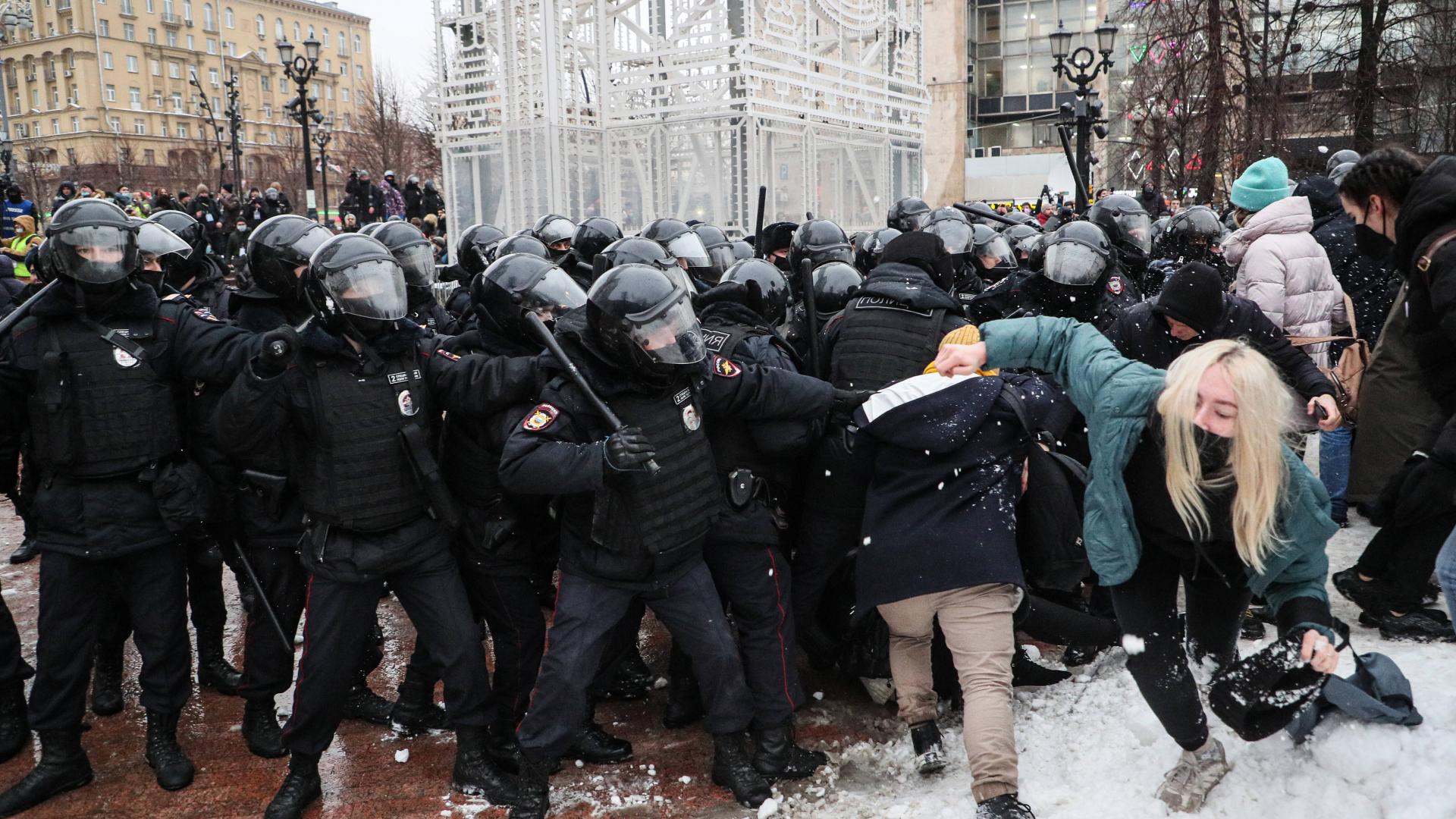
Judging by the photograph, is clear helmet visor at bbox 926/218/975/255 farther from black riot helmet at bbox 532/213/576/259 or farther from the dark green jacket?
the dark green jacket

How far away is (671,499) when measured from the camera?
371cm

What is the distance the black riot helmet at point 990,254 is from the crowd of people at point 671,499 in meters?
2.69

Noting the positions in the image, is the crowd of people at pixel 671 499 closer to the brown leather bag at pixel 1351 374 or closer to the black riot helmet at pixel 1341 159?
the brown leather bag at pixel 1351 374

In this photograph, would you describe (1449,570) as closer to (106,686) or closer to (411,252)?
(411,252)

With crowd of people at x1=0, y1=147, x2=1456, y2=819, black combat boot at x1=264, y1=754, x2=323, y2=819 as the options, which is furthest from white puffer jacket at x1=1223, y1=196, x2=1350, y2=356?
black combat boot at x1=264, y1=754, x2=323, y2=819

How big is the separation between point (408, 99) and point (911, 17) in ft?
122

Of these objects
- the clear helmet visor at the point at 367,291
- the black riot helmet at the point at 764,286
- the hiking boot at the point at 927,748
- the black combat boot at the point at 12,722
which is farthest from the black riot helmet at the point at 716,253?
the black combat boot at the point at 12,722

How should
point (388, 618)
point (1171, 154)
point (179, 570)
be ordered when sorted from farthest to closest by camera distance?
point (1171, 154) → point (388, 618) → point (179, 570)

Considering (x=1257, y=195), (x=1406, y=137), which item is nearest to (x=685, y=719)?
(x=1257, y=195)

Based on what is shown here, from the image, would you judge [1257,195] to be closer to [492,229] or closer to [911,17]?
[492,229]

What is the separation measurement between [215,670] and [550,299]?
2.59 m

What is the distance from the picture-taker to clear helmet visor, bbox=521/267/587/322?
13.8 ft

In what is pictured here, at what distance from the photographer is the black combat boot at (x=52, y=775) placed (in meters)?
4.03

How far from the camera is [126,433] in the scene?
4152 millimetres
